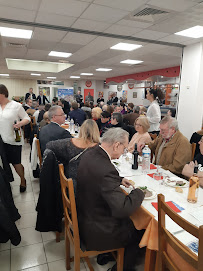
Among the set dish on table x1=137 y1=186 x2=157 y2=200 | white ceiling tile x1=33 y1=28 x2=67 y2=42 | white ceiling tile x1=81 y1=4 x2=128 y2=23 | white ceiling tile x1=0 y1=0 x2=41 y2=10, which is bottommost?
dish on table x1=137 y1=186 x2=157 y2=200

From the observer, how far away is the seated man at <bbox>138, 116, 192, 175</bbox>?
95.4 inches

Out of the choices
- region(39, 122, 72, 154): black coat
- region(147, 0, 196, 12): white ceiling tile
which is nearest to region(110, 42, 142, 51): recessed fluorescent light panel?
region(147, 0, 196, 12): white ceiling tile

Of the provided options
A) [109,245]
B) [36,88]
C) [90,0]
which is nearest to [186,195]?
[109,245]

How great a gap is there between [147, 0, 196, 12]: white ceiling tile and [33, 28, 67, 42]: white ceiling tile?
2036 mm

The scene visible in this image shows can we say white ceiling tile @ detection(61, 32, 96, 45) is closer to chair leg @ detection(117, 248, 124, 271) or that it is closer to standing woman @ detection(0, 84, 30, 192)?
standing woman @ detection(0, 84, 30, 192)

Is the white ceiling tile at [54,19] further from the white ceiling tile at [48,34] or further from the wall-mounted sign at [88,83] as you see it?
the wall-mounted sign at [88,83]

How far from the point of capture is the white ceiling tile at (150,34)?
3.94 metres

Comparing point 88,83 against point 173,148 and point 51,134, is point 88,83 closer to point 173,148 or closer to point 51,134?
point 51,134

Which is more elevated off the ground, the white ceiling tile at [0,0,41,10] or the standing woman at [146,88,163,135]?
the white ceiling tile at [0,0,41,10]

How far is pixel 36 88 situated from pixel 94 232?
1711 centimetres

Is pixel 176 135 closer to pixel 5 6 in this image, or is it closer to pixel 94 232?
pixel 94 232

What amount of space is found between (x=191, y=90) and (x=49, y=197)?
427cm

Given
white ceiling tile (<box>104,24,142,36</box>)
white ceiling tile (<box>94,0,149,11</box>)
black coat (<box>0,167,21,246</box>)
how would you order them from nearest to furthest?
black coat (<box>0,167,21,246</box>), white ceiling tile (<box>94,0,149,11</box>), white ceiling tile (<box>104,24,142,36</box>)

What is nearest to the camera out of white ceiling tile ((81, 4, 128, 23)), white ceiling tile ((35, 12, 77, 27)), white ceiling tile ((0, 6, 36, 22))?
white ceiling tile ((81, 4, 128, 23))
